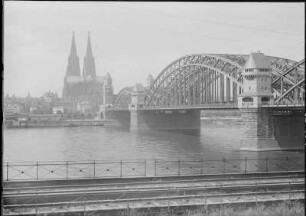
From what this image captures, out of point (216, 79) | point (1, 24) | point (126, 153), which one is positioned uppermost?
point (216, 79)

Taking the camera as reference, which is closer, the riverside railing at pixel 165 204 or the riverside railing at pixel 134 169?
the riverside railing at pixel 165 204

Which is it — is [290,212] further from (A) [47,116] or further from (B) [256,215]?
(A) [47,116]

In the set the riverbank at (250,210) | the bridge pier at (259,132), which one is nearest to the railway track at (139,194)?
the riverbank at (250,210)

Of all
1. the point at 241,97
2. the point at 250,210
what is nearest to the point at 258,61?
the point at 241,97

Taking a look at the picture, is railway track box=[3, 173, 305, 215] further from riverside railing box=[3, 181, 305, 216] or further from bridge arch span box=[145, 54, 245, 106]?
bridge arch span box=[145, 54, 245, 106]

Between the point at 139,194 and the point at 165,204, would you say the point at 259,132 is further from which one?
the point at 165,204

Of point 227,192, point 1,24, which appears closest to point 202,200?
point 227,192

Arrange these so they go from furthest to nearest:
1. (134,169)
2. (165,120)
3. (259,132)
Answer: (165,120), (259,132), (134,169)

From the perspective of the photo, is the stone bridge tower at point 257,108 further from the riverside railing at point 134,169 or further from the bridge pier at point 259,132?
the riverside railing at point 134,169
